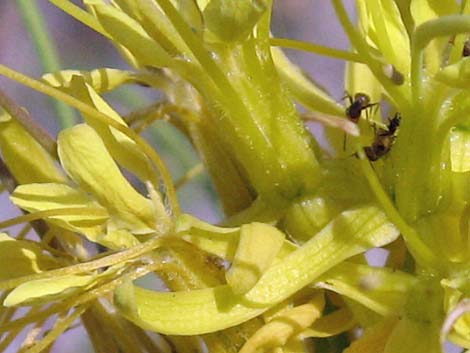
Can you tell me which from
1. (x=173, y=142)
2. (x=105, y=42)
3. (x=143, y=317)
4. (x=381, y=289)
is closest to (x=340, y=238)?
(x=381, y=289)

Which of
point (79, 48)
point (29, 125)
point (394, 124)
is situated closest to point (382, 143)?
point (394, 124)

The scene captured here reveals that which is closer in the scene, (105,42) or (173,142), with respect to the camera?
(173,142)

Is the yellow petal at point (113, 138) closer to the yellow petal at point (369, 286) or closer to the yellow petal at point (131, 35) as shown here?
the yellow petal at point (131, 35)

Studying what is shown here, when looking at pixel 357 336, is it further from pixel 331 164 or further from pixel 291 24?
pixel 291 24

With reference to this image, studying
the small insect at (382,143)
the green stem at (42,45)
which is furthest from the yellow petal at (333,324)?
the green stem at (42,45)

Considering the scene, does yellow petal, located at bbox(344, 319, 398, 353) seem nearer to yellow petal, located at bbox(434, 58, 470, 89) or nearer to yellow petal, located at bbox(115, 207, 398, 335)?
yellow petal, located at bbox(115, 207, 398, 335)

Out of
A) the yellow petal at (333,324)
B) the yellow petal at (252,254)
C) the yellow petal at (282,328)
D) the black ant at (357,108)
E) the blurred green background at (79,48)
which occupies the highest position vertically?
the black ant at (357,108)

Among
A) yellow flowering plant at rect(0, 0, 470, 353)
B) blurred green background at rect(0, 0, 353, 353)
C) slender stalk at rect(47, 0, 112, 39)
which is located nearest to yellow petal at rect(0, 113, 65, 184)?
yellow flowering plant at rect(0, 0, 470, 353)

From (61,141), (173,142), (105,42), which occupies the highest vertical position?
(61,141)

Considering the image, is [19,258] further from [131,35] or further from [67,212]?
[131,35]
